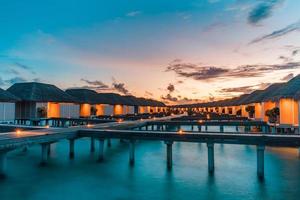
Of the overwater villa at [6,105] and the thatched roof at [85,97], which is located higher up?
the thatched roof at [85,97]

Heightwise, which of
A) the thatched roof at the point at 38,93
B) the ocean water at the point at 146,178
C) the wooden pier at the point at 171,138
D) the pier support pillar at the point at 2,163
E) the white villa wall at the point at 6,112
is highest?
the thatched roof at the point at 38,93

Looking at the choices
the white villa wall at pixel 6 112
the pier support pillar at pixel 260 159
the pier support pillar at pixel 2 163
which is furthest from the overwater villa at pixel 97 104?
the pier support pillar at pixel 260 159

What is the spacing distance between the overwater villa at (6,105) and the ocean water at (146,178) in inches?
314

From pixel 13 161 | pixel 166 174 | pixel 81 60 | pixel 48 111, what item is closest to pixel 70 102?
pixel 48 111

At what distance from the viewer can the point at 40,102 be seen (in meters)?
41.0

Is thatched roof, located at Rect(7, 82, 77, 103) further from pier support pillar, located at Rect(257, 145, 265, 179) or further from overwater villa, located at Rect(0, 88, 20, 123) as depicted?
pier support pillar, located at Rect(257, 145, 265, 179)

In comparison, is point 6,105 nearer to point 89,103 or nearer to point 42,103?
point 42,103

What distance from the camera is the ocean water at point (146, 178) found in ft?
50.5

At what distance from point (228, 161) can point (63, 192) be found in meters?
14.8

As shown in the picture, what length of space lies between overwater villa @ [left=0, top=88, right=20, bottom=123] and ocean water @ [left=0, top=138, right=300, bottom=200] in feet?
26.2

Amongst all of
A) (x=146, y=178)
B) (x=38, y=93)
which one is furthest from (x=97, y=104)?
(x=146, y=178)

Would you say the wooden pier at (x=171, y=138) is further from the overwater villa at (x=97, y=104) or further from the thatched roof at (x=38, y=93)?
the overwater villa at (x=97, y=104)

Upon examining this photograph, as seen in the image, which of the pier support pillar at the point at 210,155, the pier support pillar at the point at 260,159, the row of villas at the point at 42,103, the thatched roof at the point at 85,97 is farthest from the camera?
the thatched roof at the point at 85,97

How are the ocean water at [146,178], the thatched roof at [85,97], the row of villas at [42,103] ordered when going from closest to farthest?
the ocean water at [146,178] → the row of villas at [42,103] → the thatched roof at [85,97]
